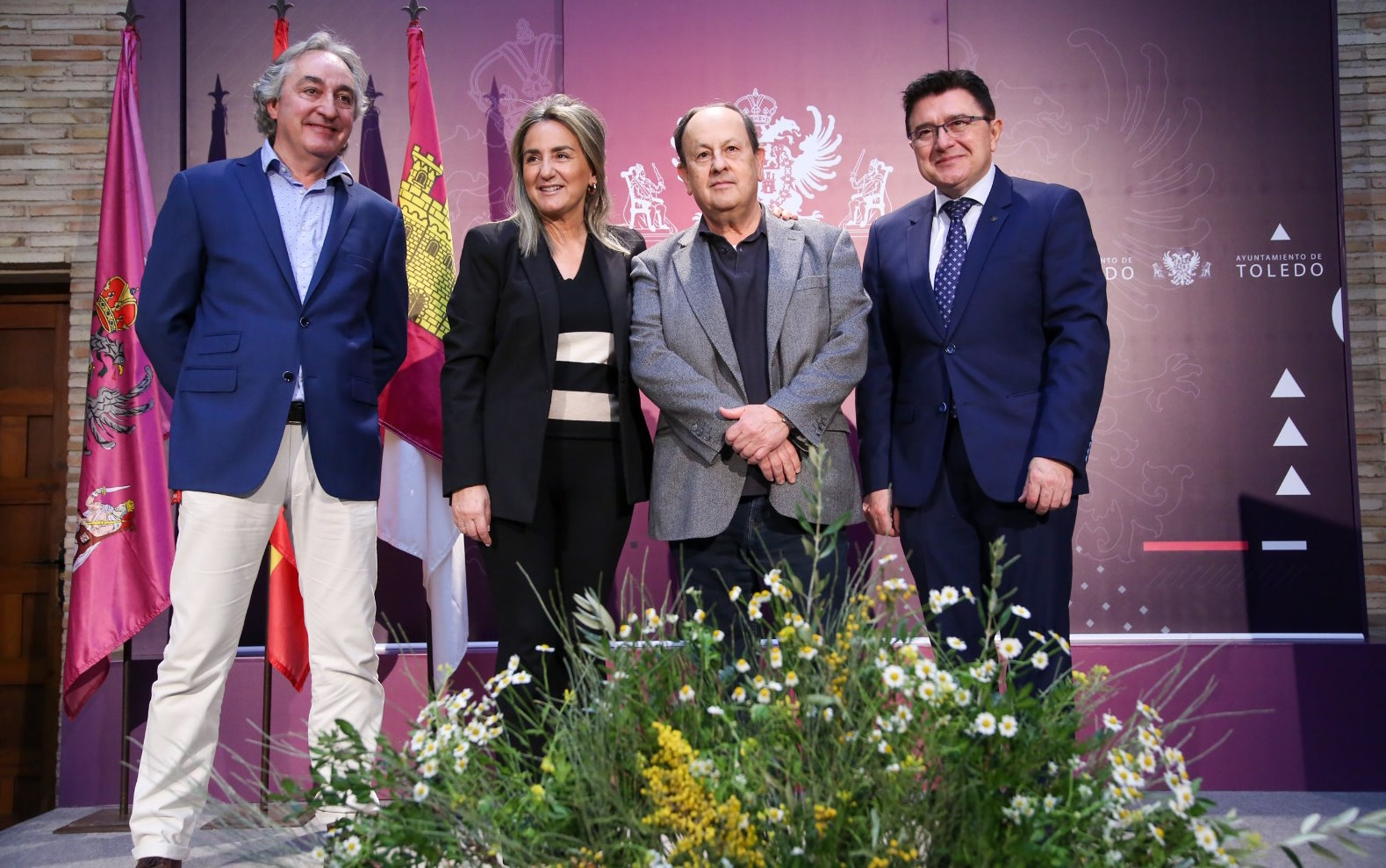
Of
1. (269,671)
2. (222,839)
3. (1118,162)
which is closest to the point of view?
(222,839)

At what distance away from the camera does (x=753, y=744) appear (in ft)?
3.41

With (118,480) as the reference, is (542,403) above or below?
above

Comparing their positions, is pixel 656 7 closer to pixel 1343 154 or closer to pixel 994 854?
pixel 1343 154

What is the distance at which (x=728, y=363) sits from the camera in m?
2.24

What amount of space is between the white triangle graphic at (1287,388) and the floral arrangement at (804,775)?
280 centimetres

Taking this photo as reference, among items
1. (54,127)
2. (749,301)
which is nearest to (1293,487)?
(749,301)

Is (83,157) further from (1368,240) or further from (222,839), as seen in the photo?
(1368,240)

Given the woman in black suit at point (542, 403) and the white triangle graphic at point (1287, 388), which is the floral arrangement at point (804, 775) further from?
the white triangle graphic at point (1287, 388)

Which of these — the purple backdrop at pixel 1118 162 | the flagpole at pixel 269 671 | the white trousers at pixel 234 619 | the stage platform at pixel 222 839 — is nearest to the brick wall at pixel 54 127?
the purple backdrop at pixel 1118 162

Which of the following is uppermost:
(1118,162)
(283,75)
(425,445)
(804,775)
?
(1118,162)

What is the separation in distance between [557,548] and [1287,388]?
269cm

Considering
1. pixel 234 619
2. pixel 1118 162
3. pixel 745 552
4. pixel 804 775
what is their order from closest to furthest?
pixel 804 775 → pixel 745 552 → pixel 234 619 → pixel 1118 162

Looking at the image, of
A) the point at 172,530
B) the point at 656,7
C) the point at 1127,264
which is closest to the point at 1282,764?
the point at 1127,264

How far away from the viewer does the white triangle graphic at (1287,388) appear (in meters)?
3.50
